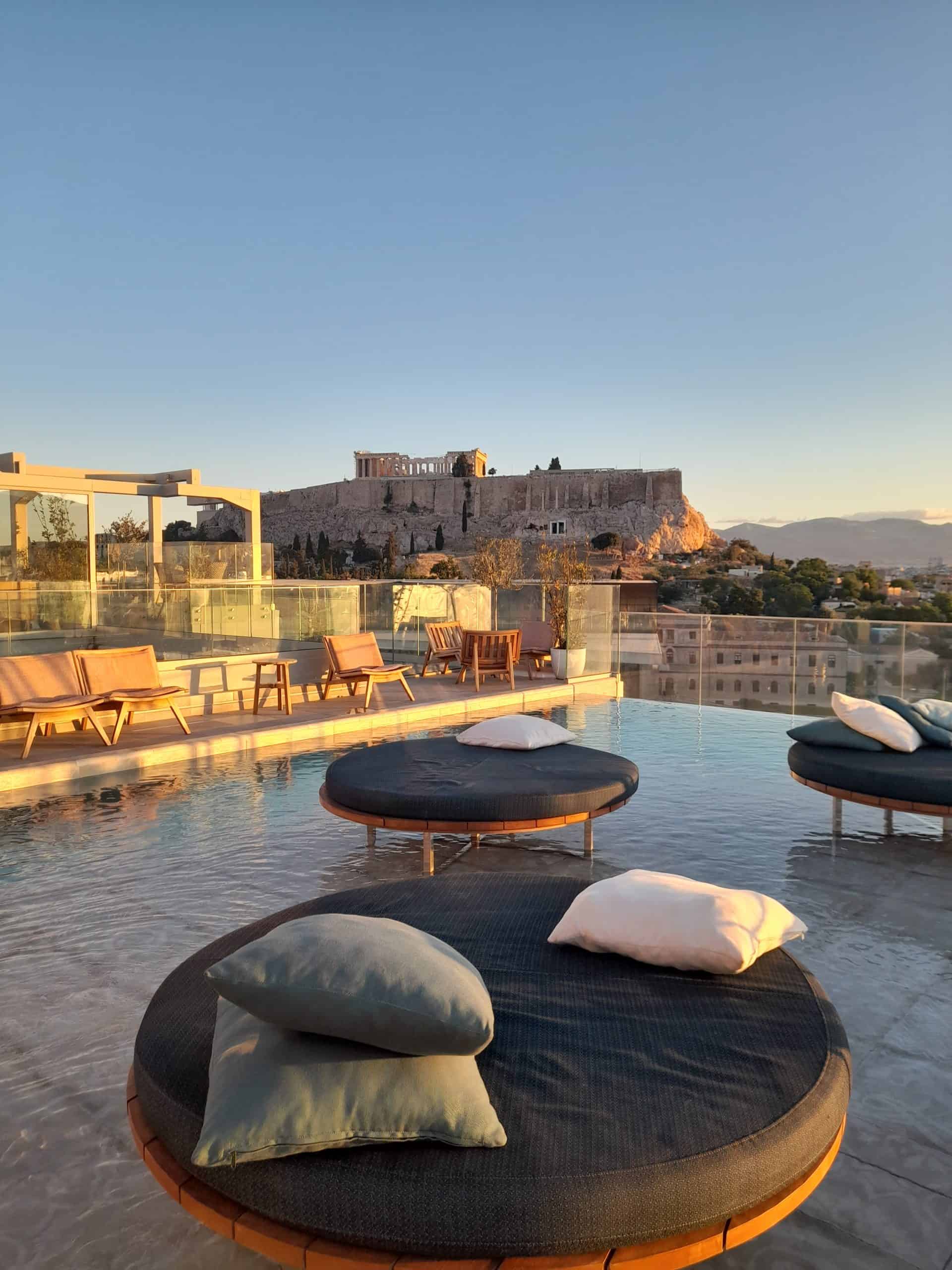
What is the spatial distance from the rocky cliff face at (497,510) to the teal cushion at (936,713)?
77.9 m

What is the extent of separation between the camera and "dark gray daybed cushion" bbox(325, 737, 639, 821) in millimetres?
3625

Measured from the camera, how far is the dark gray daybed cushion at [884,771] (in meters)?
3.94

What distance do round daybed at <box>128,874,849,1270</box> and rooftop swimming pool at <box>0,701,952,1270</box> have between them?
0.36 meters

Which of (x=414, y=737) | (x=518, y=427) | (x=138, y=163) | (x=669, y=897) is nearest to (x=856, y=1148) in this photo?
(x=669, y=897)

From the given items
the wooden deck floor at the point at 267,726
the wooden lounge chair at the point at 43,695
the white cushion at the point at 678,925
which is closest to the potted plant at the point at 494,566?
the wooden deck floor at the point at 267,726

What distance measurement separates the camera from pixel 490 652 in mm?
9531

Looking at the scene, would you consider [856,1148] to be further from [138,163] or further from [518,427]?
[518,427]

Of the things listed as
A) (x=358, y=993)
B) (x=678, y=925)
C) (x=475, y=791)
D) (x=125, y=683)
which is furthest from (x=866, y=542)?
(x=358, y=993)

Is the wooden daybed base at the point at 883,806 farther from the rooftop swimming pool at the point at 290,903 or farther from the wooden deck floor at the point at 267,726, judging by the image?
the wooden deck floor at the point at 267,726

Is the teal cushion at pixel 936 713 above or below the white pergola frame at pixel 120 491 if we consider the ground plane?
below

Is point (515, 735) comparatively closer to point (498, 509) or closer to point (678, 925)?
point (678, 925)

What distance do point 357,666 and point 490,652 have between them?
1.74 m

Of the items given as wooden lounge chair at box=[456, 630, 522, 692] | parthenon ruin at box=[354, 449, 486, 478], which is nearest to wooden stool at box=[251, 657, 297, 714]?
wooden lounge chair at box=[456, 630, 522, 692]

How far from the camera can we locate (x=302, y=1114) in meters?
1.30
